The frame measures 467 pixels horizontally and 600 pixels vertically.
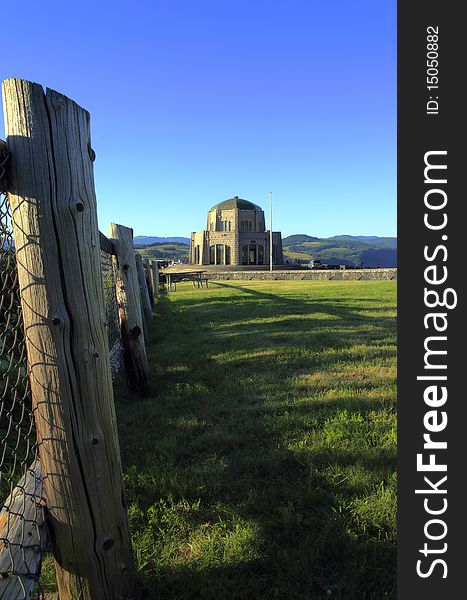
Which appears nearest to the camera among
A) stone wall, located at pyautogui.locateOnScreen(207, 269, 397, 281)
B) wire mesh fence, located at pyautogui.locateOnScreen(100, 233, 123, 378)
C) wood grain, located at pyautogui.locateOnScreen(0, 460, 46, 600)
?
wood grain, located at pyautogui.locateOnScreen(0, 460, 46, 600)

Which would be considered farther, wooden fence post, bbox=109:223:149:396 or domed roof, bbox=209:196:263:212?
domed roof, bbox=209:196:263:212

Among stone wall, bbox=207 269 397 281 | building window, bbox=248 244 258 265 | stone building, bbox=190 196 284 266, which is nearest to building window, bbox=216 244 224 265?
stone building, bbox=190 196 284 266

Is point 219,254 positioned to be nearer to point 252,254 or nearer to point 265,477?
point 252,254

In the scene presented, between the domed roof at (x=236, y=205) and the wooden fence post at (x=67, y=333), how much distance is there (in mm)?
49964

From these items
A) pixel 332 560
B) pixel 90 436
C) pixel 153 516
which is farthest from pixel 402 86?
pixel 153 516

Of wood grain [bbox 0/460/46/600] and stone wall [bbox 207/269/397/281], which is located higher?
stone wall [bbox 207/269/397/281]

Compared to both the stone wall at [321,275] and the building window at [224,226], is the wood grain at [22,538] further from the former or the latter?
the building window at [224,226]

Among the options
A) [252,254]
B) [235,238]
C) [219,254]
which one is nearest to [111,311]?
[235,238]

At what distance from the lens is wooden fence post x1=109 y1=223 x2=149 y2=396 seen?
475 cm

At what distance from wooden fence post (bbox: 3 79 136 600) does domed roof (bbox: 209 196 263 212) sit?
50.0 m

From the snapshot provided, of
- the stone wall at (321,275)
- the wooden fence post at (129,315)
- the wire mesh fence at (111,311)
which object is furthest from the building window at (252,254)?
the wooden fence post at (129,315)

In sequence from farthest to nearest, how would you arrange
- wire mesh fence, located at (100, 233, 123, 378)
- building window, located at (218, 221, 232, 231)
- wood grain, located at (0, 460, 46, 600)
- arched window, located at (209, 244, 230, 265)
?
building window, located at (218, 221, 232, 231)
arched window, located at (209, 244, 230, 265)
wire mesh fence, located at (100, 233, 123, 378)
wood grain, located at (0, 460, 46, 600)

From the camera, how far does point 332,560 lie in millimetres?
2090

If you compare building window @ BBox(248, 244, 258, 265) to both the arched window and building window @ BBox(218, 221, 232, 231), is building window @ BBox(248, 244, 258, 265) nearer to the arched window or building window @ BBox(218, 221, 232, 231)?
the arched window
